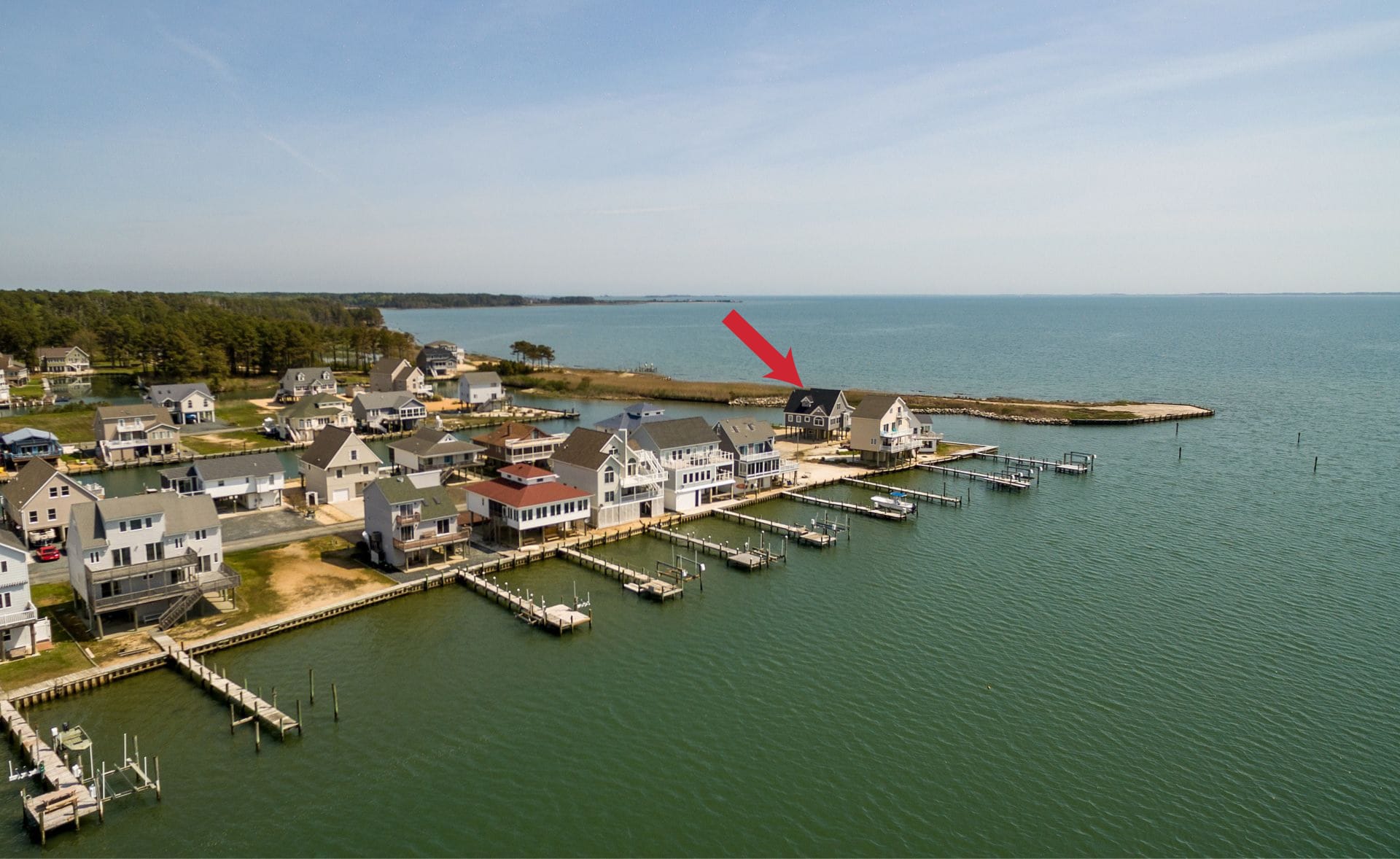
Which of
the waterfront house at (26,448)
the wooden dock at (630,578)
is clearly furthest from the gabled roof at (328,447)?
the waterfront house at (26,448)

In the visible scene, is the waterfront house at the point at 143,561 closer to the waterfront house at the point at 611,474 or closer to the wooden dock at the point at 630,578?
the wooden dock at the point at 630,578

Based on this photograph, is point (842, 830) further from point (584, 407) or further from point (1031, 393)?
point (1031, 393)

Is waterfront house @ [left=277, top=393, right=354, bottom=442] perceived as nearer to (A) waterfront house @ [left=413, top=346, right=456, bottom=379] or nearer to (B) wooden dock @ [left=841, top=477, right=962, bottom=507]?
(A) waterfront house @ [left=413, top=346, right=456, bottom=379]

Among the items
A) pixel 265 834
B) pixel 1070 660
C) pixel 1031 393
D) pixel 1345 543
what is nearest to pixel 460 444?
pixel 265 834

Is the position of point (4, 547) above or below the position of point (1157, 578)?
above

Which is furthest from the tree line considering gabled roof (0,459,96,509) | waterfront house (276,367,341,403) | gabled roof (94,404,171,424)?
gabled roof (0,459,96,509)

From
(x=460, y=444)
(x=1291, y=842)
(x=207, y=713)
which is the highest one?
(x=460, y=444)
